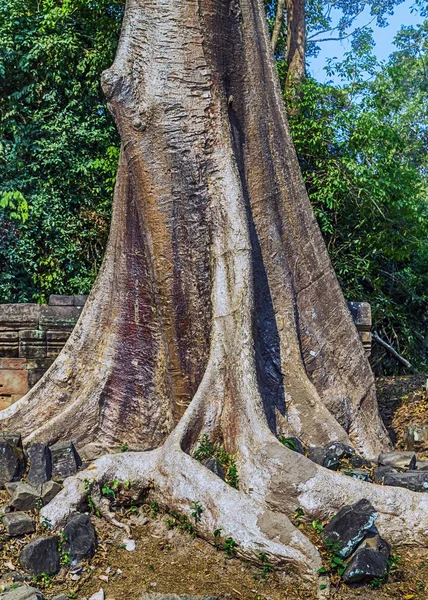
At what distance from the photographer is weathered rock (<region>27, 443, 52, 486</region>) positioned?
→ 144 inches

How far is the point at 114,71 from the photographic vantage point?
14.6ft

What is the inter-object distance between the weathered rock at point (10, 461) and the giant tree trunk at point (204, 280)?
14.5 inches

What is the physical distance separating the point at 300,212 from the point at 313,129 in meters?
5.54

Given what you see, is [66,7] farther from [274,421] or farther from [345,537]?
[345,537]

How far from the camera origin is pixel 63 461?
3.83 m

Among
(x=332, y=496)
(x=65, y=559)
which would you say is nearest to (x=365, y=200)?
(x=332, y=496)

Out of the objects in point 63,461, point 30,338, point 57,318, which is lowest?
point 63,461

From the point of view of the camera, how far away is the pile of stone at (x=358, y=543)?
8.99 feet

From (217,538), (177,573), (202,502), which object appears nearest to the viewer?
(177,573)

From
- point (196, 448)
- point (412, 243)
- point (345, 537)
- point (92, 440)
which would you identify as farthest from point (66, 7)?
point (345, 537)

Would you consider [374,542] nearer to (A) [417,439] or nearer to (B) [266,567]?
(B) [266,567]

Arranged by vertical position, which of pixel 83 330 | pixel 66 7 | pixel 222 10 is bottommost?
pixel 83 330

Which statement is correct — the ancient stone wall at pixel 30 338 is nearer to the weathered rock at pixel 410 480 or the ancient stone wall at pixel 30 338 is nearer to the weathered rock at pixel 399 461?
the weathered rock at pixel 399 461

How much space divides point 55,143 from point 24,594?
313 inches
